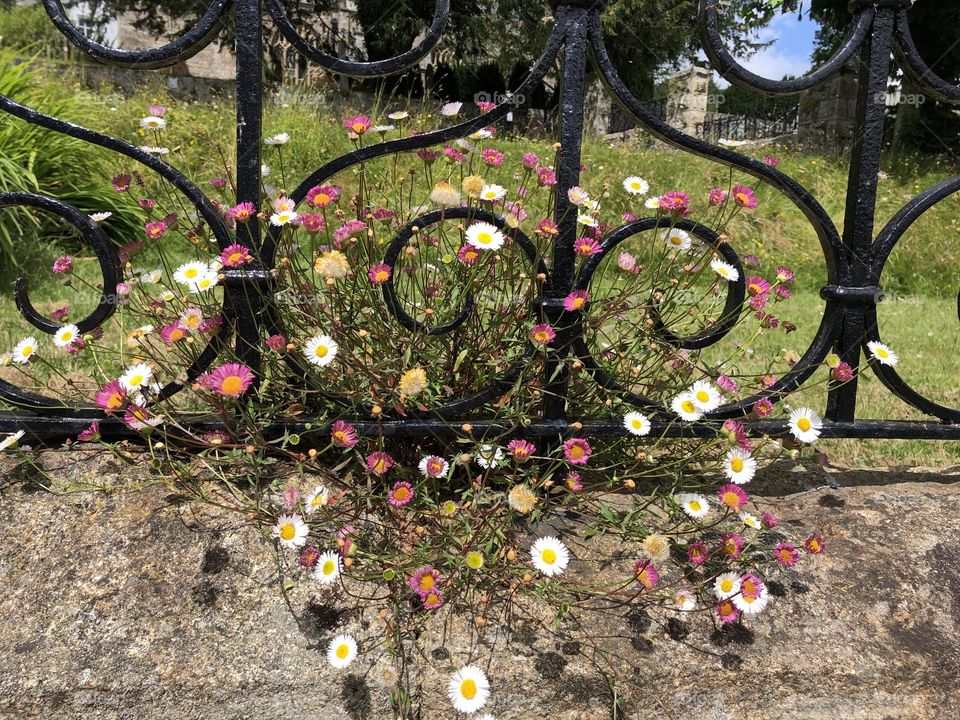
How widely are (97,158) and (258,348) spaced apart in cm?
560

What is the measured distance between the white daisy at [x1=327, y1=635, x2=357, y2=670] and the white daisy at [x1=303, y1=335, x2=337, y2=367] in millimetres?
488

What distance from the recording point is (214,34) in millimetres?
1381

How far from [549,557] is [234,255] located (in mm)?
808

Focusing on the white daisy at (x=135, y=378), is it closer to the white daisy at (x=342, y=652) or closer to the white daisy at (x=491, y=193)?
the white daisy at (x=342, y=652)

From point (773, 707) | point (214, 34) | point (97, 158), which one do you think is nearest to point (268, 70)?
point (97, 158)

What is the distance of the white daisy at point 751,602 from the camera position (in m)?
1.24

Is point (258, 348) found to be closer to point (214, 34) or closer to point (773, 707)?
point (214, 34)

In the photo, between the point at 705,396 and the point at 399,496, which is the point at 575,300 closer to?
the point at 705,396

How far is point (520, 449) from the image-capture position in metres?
1.32

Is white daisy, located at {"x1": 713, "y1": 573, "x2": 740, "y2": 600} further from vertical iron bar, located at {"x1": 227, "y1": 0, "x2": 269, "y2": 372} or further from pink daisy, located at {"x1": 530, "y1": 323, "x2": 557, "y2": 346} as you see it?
vertical iron bar, located at {"x1": 227, "y1": 0, "x2": 269, "y2": 372}

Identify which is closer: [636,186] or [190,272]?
[190,272]

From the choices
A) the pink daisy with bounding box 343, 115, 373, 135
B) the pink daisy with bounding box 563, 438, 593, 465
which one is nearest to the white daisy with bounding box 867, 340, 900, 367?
the pink daisy with bounding box 563, 438, 593, 465

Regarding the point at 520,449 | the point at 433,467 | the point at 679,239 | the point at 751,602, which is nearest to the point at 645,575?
the point at 751,602

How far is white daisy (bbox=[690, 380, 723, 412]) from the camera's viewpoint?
136 cm
